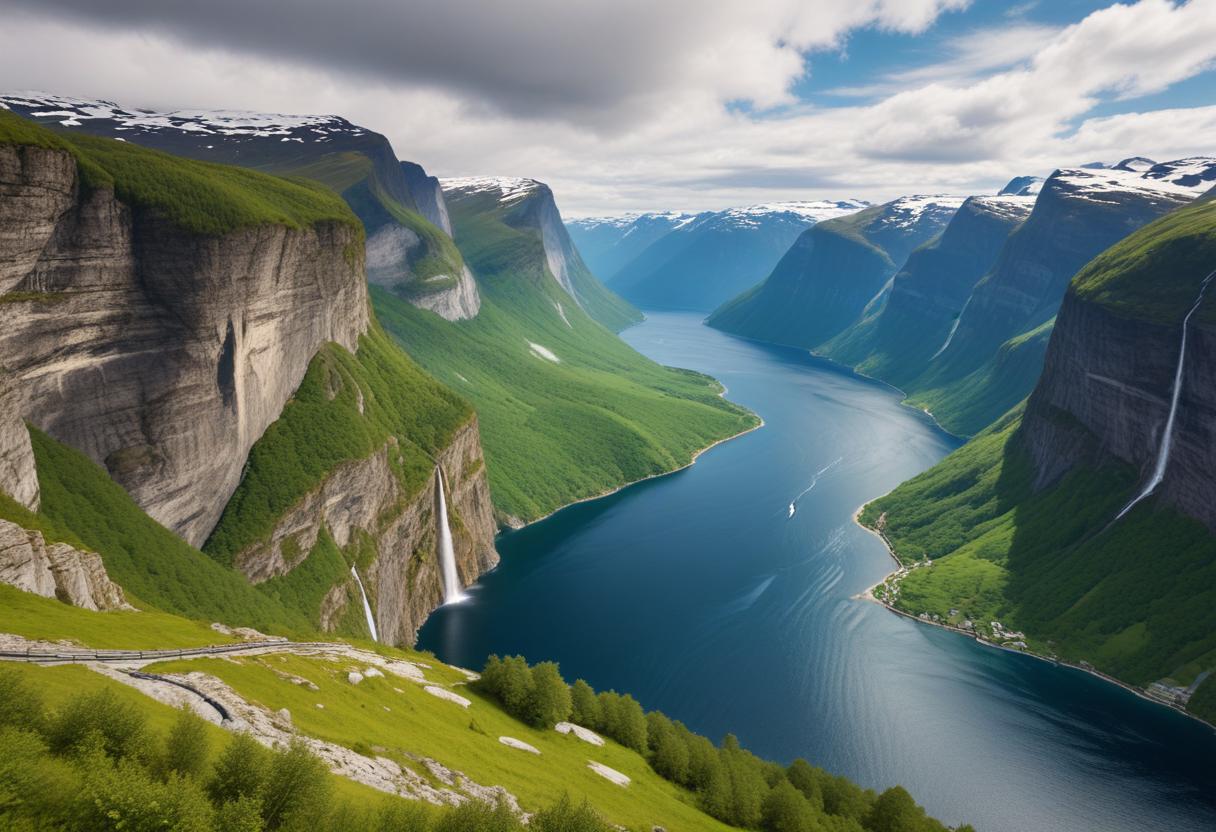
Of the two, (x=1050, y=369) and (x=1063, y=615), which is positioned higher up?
(x=1050, y=369)

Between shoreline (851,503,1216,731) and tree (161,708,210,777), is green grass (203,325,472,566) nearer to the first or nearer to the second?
tree (161,708,210,777)

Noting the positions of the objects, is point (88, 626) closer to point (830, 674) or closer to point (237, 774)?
point (237, 774)

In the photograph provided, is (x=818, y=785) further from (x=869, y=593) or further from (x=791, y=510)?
(x=791, y=510)

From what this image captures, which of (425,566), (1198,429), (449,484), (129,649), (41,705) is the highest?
(1198,429)

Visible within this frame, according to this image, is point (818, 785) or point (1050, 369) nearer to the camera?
point (818, 785)

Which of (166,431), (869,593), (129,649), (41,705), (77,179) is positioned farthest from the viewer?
(869,593)

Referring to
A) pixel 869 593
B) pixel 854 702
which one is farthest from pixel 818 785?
pixel 869 593

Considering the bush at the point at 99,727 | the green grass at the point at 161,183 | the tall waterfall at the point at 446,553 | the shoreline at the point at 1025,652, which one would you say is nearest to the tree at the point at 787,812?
the bush at the point at 99,727

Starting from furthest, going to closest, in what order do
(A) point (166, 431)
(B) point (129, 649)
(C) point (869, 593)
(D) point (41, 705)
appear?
(C) point (869, 593) < (A) point (166, 431) < (B) point (129, 649) < (D) point (41, 705)
